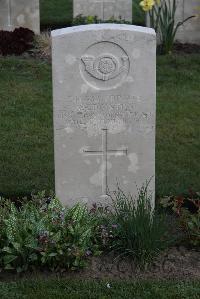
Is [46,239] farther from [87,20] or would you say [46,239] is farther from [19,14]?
[19,14]

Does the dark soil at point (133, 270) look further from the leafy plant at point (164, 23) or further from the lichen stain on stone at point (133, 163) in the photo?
the leafy plant at point (164, 23)

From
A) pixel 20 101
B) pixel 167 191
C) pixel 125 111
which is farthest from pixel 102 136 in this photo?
pixel 20 101

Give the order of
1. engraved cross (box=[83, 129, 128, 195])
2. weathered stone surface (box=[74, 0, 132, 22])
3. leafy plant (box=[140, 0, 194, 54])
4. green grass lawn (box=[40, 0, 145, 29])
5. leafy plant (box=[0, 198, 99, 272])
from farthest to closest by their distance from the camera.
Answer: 1. green grass lawn (box=[40, 0, 145, 29])
2. weathered stone surface (box=[74, 0, 132, 22])
3. leafy plant (box=[140, 0, 194, 54])
4. engraved cross (box=[83, 129, 128, 195])
5. leafy plant (box=[0, 198, 99, 272])

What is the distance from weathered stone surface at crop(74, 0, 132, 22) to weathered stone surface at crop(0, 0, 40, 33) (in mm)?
726

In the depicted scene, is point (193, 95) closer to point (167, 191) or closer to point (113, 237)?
point (167, 191)

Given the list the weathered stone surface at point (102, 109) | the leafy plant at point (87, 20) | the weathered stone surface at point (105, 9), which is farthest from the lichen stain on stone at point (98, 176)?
the weathered stone surface at point (105, 9)

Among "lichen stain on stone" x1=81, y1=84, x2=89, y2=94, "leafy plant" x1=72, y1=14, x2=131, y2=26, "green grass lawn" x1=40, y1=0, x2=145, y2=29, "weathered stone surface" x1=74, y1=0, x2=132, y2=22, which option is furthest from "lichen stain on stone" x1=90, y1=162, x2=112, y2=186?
"green grass lawn" x1=40, y1=0, x2=145, y2=29

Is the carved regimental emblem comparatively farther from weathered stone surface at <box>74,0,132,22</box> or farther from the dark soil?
weathered stone surface at <box>74,0,132,22</box>

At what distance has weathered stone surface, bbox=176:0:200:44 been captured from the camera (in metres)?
13.3

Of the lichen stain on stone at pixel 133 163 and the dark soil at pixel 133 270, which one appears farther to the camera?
the lichen stain on stone at pixel 133 163

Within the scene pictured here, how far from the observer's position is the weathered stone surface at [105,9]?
13.7 metres

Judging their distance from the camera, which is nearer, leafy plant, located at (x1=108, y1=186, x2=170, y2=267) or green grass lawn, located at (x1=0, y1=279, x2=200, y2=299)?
green grass lawn, located at (x1=0, y1=279, x2=200, y2=299)

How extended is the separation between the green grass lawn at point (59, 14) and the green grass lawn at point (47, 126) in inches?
160

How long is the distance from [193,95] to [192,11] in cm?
300
